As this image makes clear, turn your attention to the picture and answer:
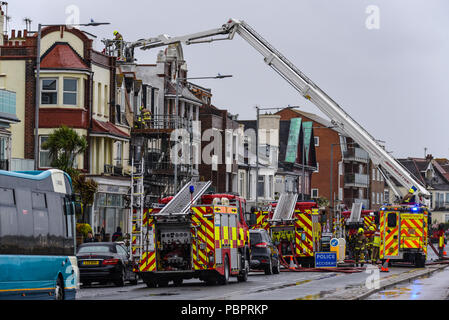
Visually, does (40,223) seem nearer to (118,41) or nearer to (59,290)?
(59,290)

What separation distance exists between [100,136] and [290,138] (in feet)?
165

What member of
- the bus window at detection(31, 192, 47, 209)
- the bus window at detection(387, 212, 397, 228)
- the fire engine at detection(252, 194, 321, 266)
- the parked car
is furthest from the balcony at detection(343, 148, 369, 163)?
the bus window at detection(31, 192, 47, 209)

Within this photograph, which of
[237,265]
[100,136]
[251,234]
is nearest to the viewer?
[237,265]

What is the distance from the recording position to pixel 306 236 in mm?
42938

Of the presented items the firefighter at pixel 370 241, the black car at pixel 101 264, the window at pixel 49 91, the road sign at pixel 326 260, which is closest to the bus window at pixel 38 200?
the black car at pixel 101 264

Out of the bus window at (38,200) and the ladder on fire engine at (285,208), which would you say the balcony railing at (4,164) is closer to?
the ladder on fire engine at (285,208)

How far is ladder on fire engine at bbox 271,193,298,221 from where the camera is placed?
140 feet

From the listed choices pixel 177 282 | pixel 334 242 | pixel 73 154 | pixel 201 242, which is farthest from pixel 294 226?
pixel 201 242

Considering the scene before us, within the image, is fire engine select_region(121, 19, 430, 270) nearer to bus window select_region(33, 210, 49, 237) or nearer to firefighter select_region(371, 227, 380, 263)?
firefighter select_region(371, 227, 380, 263)

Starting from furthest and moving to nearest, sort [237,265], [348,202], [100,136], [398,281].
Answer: [348,202], [100,136], [237,265], [398,281]

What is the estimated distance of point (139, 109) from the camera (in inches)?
2426

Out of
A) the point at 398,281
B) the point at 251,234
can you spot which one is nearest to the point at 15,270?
the point at 398,281

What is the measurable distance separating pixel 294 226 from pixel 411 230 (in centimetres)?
483

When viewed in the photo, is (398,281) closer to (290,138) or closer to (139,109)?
(139,109)
